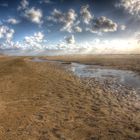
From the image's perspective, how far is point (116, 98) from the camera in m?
13.7

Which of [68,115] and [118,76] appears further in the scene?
[118,76]

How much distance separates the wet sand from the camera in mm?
8125

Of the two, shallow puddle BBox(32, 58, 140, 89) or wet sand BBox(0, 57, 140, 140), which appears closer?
wet sand BBox(0, 57, 140, 140)

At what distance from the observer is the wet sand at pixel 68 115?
26.7ft

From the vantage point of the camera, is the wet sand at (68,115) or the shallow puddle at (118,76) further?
the shallow puddle at (118,76)

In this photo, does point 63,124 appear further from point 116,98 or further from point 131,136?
point 116,98

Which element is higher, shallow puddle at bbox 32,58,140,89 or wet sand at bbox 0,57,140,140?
shallow puddle at bbox 32,58,140,89

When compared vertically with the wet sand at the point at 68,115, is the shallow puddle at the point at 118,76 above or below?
above

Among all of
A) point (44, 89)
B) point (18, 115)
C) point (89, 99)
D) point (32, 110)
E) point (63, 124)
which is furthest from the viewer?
point (44, 89)

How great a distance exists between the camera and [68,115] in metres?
10.3

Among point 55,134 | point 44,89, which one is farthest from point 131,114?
point 44,89

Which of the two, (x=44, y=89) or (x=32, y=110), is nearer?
(x=32, y=110)

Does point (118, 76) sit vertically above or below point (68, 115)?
above

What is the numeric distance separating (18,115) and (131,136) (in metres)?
6.12
